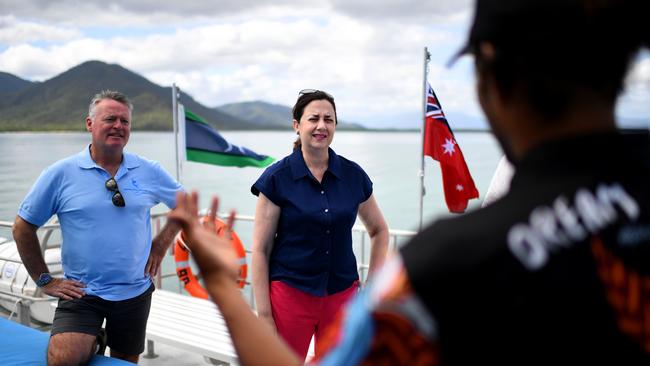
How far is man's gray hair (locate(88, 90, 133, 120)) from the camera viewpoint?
2.92 metres

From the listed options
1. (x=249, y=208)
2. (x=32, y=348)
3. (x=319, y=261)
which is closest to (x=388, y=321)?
(x=319, y=261)

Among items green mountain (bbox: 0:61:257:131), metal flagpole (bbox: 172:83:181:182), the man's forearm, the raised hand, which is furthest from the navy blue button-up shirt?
green mountain (bbox: 0:61:257:131)

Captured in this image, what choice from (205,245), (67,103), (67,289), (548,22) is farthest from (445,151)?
(67,103)

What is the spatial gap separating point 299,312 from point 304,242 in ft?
1.04

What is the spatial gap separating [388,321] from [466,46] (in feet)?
1.04

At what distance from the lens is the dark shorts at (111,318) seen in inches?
107

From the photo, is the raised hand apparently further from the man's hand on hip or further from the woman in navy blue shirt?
the man's hand on hip

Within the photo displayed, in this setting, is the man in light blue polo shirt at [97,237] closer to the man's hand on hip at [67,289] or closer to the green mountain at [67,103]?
the man's hand on hip at [67,289]

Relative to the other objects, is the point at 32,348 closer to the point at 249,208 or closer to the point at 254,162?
the point at 254,162

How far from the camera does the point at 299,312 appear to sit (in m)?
2.54

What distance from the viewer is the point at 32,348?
118 inches

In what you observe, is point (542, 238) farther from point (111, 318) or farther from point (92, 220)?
point (111, 318)

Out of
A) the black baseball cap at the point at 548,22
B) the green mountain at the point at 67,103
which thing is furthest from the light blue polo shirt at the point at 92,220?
the green mountain at the point at 67,103

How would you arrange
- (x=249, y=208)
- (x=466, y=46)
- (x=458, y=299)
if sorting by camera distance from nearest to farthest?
1. (x=458, y=299)
2. (x=466, y=46)
3. (x=249, y=208)
